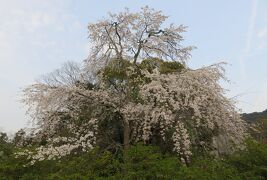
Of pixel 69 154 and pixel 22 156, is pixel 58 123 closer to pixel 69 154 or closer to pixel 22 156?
pixel 69 154

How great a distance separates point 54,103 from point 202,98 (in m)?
4.67

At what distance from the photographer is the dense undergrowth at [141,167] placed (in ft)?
25.9

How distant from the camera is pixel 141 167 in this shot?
318 inches

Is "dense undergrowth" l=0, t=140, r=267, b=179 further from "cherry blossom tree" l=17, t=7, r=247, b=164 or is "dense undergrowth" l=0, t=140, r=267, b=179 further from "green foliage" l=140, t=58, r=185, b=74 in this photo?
"green foliage" l=140, t=58, r=185, b=74

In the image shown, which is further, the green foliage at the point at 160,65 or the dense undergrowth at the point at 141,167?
the green foliage at the point at 160,65

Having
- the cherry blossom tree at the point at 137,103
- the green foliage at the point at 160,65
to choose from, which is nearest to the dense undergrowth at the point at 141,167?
the cherry blossom tree at the point at 137,103

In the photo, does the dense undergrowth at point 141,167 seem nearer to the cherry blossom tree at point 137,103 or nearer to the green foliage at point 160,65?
the cherry blossom tree at point 137,103

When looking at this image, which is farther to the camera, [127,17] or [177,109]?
[127,17]

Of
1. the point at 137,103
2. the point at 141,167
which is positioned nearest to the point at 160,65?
the point at 137,103

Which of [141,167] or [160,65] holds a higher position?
[160,65]

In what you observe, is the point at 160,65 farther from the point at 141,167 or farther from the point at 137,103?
the point at 141,167

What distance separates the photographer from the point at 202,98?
11.2 metres

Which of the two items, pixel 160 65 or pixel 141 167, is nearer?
pixel 141 167

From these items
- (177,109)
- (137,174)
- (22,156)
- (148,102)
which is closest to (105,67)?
(148,102)
